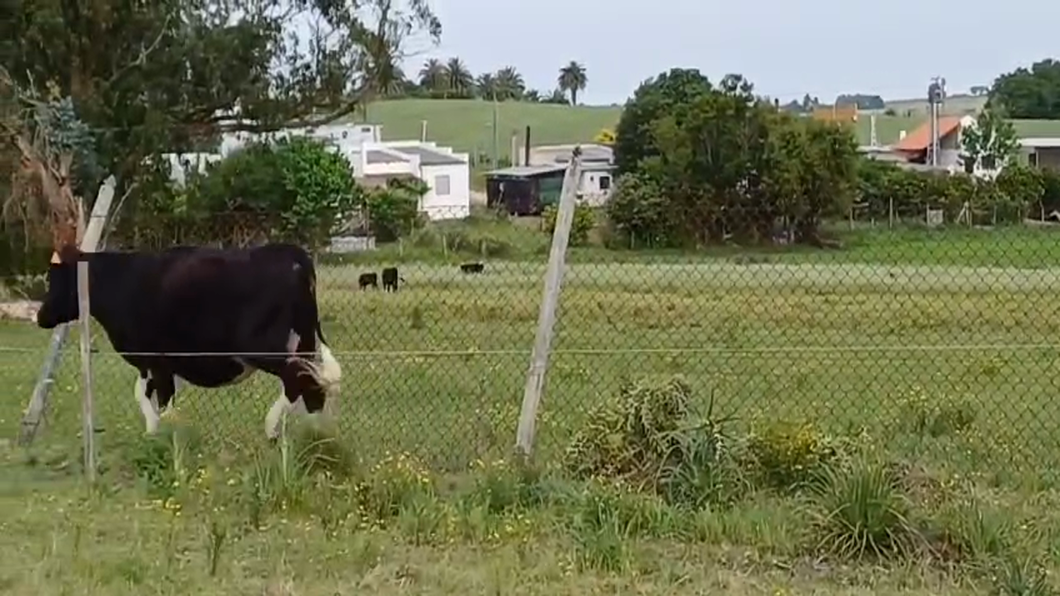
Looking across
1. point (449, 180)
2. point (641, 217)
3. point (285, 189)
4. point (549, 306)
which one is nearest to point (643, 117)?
point (449, 180)

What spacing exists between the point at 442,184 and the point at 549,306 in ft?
219

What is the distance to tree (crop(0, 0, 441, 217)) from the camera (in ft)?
88.7

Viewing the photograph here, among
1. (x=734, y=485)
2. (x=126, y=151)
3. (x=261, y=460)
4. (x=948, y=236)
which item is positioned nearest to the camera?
(x=734, y=485)

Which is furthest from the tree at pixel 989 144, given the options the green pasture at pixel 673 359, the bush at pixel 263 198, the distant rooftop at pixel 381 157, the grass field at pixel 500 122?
Answer: the green pasture at pixel 673 359

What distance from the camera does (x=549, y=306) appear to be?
7367 mm

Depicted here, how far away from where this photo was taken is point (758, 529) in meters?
6.34

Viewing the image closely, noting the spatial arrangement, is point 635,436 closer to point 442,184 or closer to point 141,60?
point 141,60

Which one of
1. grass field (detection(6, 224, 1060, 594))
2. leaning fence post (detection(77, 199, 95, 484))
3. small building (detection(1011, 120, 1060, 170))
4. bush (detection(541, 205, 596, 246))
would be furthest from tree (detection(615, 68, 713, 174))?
leaning fence post (detection(77, 199, 95, 484))

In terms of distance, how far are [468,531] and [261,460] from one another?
1.44m

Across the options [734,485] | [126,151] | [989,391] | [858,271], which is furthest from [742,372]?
[126,151]

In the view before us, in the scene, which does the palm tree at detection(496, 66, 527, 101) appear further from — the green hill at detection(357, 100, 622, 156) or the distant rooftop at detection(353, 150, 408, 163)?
the distant rooftop at detection(353, 150, 408, 163)

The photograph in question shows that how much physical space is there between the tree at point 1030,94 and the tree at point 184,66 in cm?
9297

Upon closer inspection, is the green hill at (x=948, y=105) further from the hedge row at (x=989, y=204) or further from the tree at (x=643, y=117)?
the hedge row at (x=989, y=204)

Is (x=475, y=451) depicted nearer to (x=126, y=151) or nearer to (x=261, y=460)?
(x=261, y=460)
